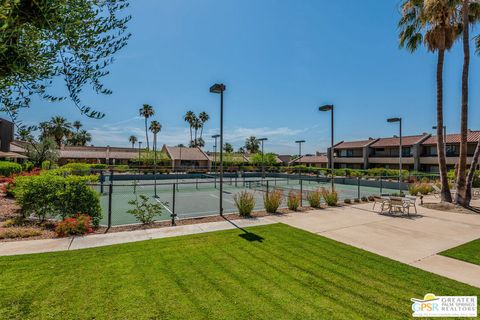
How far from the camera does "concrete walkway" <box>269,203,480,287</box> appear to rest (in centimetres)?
594

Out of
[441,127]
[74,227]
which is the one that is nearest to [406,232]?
[441,127]

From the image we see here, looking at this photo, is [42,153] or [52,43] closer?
[52,43]

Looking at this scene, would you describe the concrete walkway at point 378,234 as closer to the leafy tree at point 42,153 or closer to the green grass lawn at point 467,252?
the green grass lawn at point 467,252

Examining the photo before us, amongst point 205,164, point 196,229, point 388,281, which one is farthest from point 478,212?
point 205,164

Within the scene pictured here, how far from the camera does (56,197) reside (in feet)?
28.3

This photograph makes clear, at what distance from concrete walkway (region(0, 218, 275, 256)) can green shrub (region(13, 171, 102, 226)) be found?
5.62 ft

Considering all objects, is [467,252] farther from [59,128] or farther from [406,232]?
[59,128]

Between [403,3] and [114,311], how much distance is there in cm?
2021

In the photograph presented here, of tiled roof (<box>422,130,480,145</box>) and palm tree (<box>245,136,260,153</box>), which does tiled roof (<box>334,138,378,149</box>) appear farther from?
palm tree (<box>245,136,260,153</box>)

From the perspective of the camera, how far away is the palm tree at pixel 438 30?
13406mm

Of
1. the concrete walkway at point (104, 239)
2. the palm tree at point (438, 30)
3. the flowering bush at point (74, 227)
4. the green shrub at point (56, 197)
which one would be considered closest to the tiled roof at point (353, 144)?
the palm tree at point (438, 30)

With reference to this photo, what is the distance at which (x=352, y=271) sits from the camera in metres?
5.38

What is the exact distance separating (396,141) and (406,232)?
46.9 m

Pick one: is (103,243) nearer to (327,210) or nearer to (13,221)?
(13,221)
